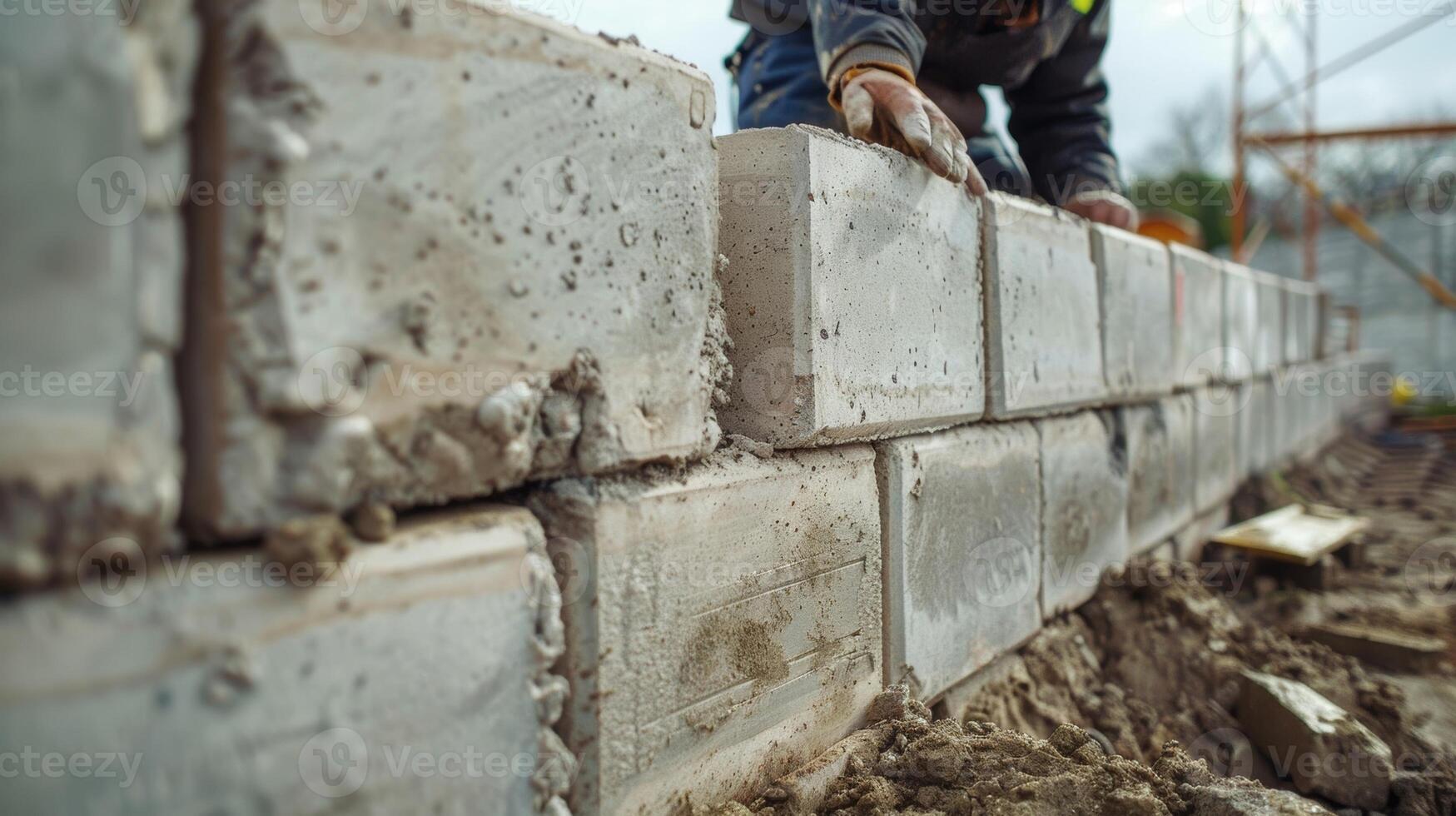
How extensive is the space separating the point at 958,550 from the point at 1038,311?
832 millimetres

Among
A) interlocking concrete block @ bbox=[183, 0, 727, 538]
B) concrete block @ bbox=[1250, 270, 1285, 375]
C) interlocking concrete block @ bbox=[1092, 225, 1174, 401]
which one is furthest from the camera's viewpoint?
concrete block @ bbox=[1250, 270, 1285, 375]

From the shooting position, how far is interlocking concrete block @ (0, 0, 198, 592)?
788 mm

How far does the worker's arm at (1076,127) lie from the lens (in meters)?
3.60

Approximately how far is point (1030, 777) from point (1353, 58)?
345 inches

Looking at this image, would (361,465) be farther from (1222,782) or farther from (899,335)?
(1222,782)

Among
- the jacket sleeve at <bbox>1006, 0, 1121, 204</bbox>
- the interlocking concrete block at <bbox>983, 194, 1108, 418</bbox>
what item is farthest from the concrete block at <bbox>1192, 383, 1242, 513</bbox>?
the interlocking concrete block at <bbox>983, 194, 1108, 418</bbox>

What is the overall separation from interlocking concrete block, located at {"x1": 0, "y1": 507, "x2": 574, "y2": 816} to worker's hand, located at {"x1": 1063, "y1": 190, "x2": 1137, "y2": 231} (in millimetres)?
3046

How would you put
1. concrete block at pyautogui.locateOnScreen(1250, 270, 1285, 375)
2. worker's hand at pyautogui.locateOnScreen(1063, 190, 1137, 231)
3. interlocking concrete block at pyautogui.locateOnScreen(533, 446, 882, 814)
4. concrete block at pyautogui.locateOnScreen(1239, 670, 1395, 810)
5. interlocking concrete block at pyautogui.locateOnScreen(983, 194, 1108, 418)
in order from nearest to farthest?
interlocking concrete block at pyautogui.locateOnScreen(533, 446, 882, 814) < concrete block at pyautogui.locateOnScreen(1239, 670, 1395, 810) < interlocking concrete block at pyautogui.locateOnScreen(983, 194, 1108, 418) < worker's hand at pyautogui.locateOnScreen(1063, 190, 1137, 231) < concrete block at pyautogui.locateOnScreen(1250, 270, 1285, 375)

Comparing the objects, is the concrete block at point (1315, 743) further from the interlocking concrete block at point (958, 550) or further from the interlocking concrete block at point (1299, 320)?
the interlocking concrete block at point (1299, 320)

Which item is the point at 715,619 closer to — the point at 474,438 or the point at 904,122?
the point at 474,438

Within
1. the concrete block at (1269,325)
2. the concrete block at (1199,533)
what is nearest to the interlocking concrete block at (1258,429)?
the concrete block at (1269,325)

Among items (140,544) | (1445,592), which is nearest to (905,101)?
(140,544)

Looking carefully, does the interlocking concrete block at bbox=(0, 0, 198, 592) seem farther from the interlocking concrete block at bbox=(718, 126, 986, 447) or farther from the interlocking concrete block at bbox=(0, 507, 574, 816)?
the interlocking concrete block at bbox=(718, 126, 986, 447)

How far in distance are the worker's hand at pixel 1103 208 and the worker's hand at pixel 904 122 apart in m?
1.50
